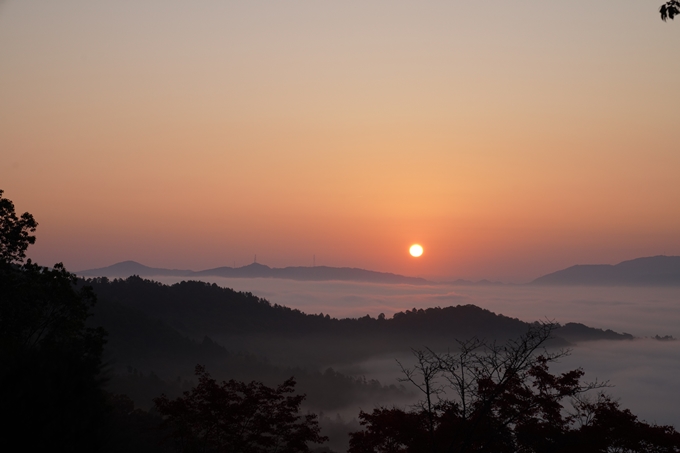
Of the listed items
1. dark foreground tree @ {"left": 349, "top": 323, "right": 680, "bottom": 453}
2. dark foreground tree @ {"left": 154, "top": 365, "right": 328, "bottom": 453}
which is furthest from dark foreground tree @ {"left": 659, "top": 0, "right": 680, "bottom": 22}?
dark foreground tree @ {"left": 154, "top": 365, "right": 328, "bottom": 453}

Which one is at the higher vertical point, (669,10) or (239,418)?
(669,10)

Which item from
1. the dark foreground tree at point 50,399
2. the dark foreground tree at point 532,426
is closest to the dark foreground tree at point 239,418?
the dark foreground tree at point 532,426

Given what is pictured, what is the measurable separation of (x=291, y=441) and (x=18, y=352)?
13.5 metres

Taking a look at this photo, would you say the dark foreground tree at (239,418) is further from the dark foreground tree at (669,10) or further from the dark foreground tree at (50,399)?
the dark foreground tree at (669,10)

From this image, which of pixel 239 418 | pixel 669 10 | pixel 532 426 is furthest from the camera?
pixel 239 418

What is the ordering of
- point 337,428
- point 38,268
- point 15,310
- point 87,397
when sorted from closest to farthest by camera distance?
point 87,397
point 15,310
point 38,268
point 337,428

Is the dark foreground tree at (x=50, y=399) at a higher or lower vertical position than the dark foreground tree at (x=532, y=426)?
higher

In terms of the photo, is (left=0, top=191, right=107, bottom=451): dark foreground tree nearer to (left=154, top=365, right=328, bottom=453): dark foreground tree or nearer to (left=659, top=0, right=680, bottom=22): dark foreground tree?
(left=154, top=365, right=328, bottom=453): dark foreground tree

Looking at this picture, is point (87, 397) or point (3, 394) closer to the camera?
point (3, 394)

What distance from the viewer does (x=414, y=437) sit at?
1020 inches

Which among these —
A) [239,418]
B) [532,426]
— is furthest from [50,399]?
[532,426]

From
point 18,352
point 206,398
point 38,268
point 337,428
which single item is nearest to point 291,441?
point 206,398

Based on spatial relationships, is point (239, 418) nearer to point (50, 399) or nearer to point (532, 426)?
point (50, 399)

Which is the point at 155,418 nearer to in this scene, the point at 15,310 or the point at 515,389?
the point at 15,310
